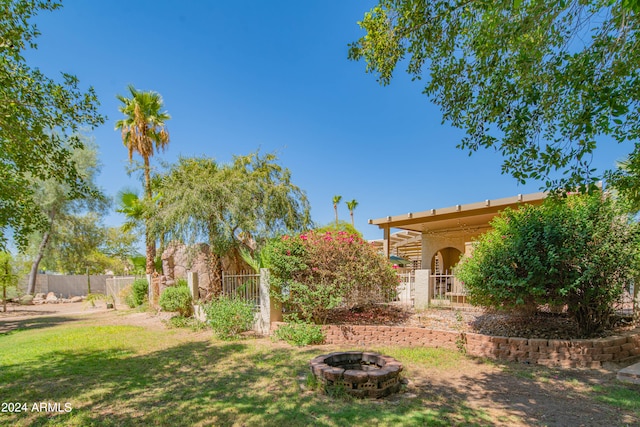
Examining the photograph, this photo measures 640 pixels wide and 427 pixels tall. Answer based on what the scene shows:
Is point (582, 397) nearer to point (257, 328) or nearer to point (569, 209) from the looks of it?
point (569, 209)

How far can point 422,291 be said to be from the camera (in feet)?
30.6

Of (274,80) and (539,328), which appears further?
(274,80)

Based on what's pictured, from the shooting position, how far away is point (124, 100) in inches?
593

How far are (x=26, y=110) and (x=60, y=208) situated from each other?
23482 mm

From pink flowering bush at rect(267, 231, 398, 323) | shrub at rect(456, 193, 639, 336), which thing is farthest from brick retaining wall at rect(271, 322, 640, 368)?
pink flowering bush at rect(267, 231, 398, 323)

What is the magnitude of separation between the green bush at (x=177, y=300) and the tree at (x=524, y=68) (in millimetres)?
8601

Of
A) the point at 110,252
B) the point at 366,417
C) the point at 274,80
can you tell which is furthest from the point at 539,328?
the point at 110,252

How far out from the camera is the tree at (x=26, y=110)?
14.8 ft

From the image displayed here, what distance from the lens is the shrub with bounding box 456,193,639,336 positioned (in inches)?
222

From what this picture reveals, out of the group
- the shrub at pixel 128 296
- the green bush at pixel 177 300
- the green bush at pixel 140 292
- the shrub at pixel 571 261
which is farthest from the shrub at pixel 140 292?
the shrub at pixel 571 261

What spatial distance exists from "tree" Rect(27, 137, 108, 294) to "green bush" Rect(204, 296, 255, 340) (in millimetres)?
17504

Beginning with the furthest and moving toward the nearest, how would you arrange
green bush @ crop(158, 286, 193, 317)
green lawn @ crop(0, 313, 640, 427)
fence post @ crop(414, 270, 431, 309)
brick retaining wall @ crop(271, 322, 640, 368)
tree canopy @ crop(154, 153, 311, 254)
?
green bush @ crop(158, 286, 193, 317)
tree canopy @ crop(154, 153, 311, 254)
fence post @ crop(414, 270, 431, 309)
brick retaining wall @ crop(271, 322, 640, 368)
green lawn @ crop(0, 313, 640, 427)

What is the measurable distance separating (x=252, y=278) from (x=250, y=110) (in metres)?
6.10

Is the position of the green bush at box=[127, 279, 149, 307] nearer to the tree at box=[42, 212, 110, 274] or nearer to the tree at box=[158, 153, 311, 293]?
the tree at box=[158, 153, 311, 293]
